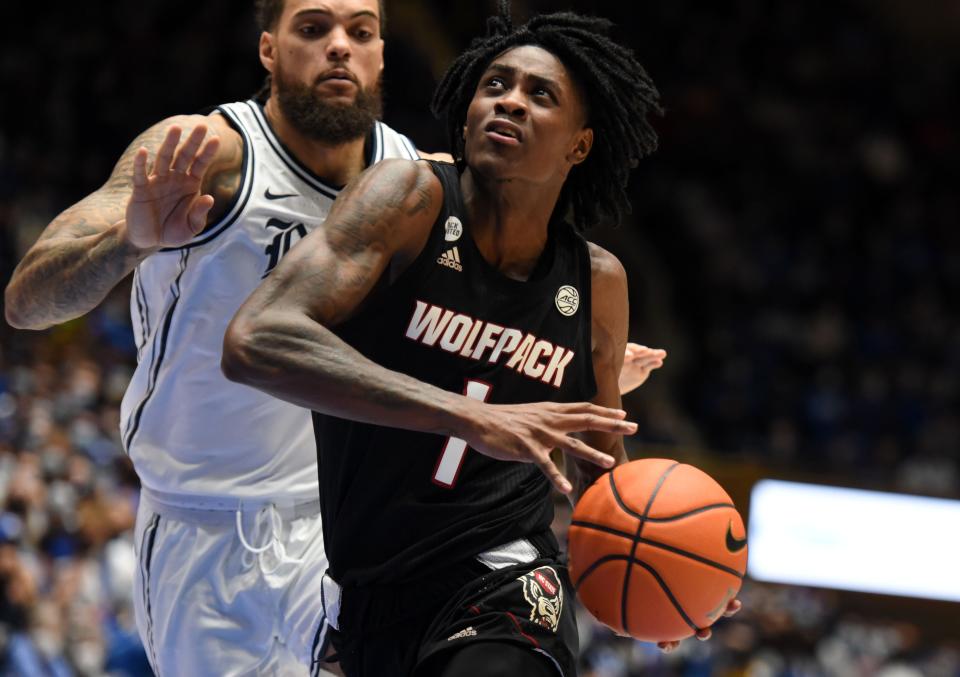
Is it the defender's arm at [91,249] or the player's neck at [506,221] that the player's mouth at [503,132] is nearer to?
the player's neck at [506,221]

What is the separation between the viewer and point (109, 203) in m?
4.09

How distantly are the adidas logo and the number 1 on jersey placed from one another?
30 centimetres

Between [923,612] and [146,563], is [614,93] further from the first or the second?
[923,612]

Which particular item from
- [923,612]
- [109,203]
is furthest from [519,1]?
[109,203]

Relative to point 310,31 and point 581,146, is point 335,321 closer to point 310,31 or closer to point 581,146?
point 581,146

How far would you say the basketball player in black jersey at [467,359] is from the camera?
2.93 m

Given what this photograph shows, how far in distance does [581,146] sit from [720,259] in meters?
13.7

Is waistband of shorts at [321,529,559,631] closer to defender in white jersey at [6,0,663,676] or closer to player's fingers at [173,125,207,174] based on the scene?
defender in white jersey at [6,0,663,676]

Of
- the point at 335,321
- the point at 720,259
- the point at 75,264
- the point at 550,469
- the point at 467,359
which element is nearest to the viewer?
the point at 550,469

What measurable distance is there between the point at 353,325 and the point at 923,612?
38.7ft

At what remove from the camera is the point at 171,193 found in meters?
3.56

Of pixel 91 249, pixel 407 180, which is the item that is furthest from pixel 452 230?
pixel 91 249

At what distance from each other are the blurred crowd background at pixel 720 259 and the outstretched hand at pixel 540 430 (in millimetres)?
5295

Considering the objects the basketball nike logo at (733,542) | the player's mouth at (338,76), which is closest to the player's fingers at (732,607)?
the basketball nike logo at (733,542)
